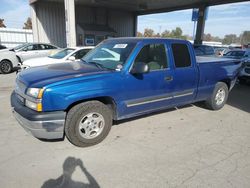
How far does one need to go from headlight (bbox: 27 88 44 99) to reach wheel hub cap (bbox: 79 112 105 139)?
78cm

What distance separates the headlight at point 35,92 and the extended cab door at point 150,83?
55.4 inches

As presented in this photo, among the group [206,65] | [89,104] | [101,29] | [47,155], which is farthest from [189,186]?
[101,29]

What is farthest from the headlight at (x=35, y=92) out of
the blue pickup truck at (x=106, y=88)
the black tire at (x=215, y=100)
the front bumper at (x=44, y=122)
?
the black tire at (x=215, y=100)

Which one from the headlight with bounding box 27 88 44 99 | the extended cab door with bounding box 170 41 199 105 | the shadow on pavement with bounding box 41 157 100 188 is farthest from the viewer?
the extended cab door with bounding box 170 41 199 105

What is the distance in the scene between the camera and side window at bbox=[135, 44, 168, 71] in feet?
13.3

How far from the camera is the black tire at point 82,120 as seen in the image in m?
3.38

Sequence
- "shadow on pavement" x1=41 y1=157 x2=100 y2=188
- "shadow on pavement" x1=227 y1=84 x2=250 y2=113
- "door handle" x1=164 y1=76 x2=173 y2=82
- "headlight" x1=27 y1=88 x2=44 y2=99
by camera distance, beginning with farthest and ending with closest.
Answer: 1. "shadow on pavement" x1=227 y1=84 x2=250 y2=113
2. "door handle" x1=164 y1=76 x2=173 y2=82
3. "headlight" x1=27 y1=88 x2=44 y2=99
4. "shadow on pavement" x1=41 y1=157 x2=100 y2=188

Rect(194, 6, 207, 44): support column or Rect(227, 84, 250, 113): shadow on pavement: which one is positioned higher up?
Rect(194, 6, 207, 44): support column

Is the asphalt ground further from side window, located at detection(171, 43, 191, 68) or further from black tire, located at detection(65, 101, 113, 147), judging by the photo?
side window, located at detection(171, 43, 191, 68)

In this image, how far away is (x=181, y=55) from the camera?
15.2 feet

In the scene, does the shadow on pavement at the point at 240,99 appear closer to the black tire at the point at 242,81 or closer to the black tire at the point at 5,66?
the black tire at the point at 242,81

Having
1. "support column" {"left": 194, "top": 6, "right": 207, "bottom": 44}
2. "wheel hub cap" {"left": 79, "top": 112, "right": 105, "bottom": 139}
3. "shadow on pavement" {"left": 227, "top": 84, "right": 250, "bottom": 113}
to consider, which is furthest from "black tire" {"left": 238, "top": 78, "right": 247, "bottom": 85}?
"support column" {"left": 194, "top": 6, "right": 207, "bottom": 44}

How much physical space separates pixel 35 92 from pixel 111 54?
171cm

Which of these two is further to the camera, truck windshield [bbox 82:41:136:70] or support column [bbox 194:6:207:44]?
support column [bbox 194:6:207:44]
